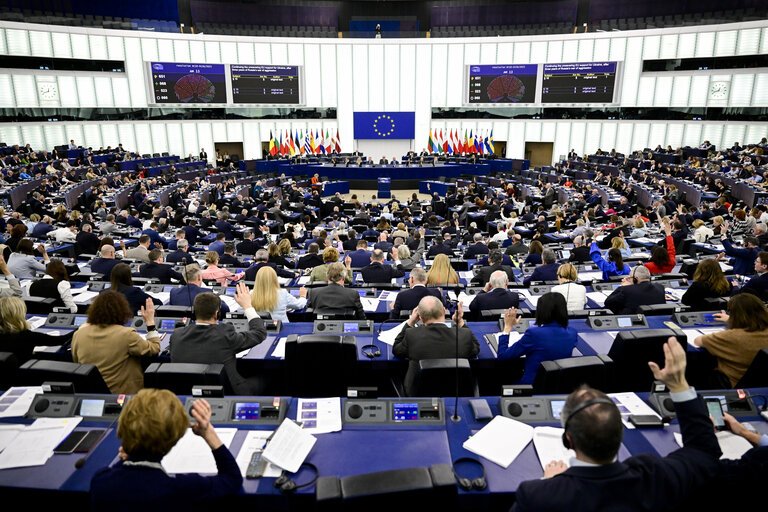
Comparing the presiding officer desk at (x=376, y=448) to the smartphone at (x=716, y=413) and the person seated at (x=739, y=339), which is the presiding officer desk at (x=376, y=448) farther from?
the person seated at (x=739, y=339)

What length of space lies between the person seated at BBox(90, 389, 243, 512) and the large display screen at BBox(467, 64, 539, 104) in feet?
85.2

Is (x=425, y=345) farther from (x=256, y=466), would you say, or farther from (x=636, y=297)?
(x=636, y=297)

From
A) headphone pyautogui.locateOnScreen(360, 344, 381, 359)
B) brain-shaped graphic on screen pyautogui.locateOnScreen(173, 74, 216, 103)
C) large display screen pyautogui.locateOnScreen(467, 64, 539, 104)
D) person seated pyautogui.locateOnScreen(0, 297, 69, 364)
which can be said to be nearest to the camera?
person seated pyautogui.locateOnScreen(0, 297, 69, 364)

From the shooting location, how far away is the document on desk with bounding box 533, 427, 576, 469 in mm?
2514

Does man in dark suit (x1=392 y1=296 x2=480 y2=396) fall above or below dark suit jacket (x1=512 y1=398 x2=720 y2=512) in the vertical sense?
below

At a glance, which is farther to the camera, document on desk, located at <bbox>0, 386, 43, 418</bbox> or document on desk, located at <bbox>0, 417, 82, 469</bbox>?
document on desk, located at <bbox>0, 386, 43, 418</bbox>

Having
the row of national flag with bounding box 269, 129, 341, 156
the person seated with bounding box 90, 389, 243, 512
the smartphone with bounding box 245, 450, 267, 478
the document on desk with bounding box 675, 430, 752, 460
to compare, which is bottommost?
the smartphone with bounding box 245, 450, 267, 478

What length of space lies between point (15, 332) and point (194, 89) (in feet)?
77.3

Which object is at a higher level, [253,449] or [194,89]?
[194,89]

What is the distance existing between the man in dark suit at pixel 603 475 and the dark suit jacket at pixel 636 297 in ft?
11.1

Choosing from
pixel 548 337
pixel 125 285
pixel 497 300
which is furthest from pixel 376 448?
pixel 125 285

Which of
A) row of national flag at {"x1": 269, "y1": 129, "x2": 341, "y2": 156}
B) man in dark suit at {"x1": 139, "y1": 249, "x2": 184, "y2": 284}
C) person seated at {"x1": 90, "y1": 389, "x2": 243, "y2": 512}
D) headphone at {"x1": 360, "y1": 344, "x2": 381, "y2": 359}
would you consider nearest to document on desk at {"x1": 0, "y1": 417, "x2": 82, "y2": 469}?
person seated at {"x1": 90, "y1": 389, "x2": 243, "y2": 512}

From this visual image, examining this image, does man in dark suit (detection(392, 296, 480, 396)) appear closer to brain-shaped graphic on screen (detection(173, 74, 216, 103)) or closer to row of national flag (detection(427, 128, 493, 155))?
row of national flag (detection(427, 128, 493, 155))

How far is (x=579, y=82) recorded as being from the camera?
24266 mm
